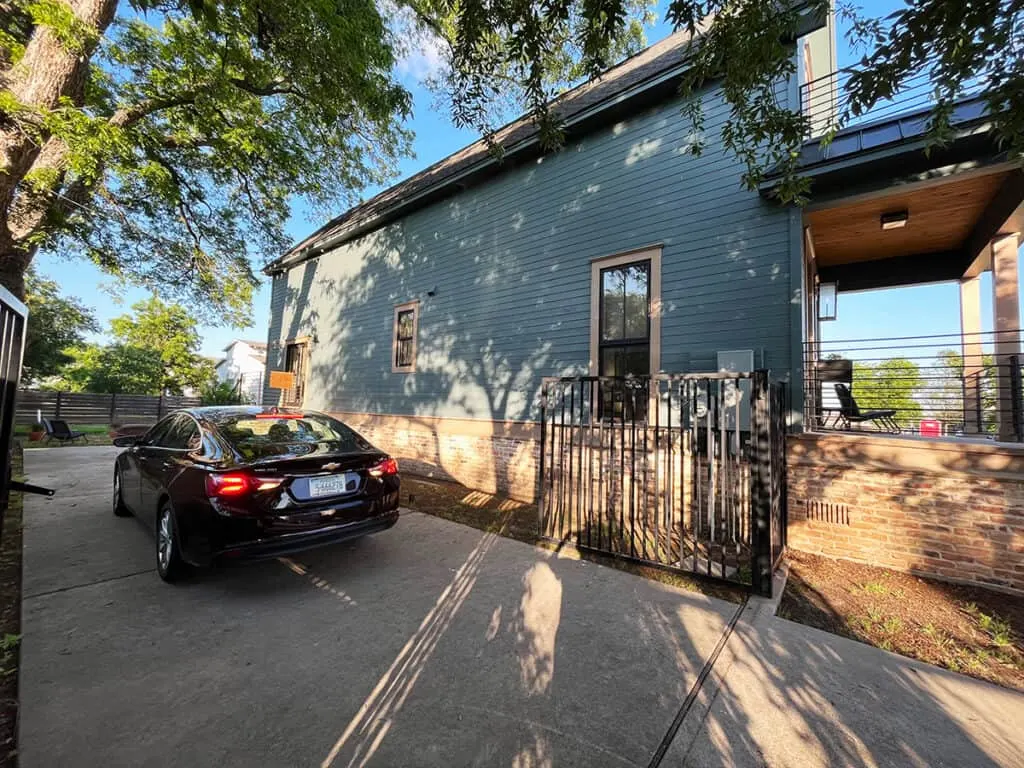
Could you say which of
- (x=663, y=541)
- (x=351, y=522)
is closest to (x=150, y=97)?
(x=351, y=522)

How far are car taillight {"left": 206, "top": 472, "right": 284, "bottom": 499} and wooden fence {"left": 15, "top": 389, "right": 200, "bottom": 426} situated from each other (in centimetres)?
1689

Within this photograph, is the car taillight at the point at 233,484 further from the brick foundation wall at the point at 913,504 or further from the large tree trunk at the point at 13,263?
the large tree trunk at the point at 13,263

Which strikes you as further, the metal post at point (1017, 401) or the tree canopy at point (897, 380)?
the tree canopy at point (897, 380)

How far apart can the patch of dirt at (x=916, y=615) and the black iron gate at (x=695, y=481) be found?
14.7 inches

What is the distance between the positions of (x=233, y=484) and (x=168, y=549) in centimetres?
112

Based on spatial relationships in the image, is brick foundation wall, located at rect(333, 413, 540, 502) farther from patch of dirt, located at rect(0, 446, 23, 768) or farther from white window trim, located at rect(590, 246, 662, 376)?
patch of dirt, located at rect(0, 446, 23, 768)

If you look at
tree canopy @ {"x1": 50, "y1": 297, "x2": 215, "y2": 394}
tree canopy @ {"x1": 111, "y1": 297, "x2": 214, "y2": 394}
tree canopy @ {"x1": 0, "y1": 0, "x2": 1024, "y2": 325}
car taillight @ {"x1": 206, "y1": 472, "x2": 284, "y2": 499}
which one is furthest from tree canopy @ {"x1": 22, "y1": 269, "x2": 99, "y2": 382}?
car taillight @ {"x1": 206, "y1": 472, "x2": 284, "y2": 499}

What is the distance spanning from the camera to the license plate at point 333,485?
3.28 meters

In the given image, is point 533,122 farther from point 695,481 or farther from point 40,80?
point 40,80

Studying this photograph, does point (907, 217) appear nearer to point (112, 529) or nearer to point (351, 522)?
point (351, 522)

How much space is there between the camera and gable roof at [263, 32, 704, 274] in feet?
19.9

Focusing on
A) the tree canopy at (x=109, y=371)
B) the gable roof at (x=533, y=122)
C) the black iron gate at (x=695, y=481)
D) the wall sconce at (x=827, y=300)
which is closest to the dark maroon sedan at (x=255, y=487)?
the black iron gate at (x=695, y=481)

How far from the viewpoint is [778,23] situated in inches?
115

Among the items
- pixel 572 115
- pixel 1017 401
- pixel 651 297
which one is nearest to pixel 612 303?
pixel 651 297
